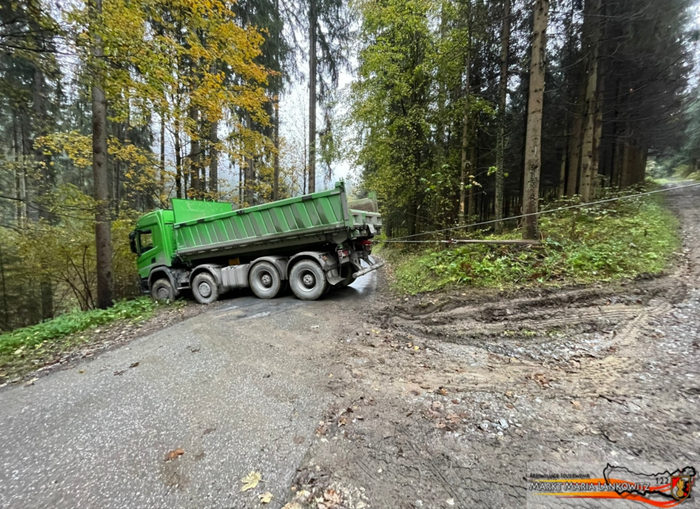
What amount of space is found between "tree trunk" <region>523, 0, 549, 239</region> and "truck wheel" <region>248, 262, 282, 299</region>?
6.00 m

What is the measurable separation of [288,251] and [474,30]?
8.68 metres

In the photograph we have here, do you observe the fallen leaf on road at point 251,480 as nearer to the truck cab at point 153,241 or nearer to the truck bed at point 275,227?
the truck bed at point 275,227

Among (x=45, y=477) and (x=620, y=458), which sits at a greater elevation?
(x=620, y=458)

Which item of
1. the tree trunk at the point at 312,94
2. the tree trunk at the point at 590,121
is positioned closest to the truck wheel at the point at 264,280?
the tree trunk at the point at 312,94

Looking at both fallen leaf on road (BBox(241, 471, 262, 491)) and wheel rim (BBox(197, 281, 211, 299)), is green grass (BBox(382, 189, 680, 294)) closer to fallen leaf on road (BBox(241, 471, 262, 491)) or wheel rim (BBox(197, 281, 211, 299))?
fallen leaf on road (BBox(241, 471, 262, 491))

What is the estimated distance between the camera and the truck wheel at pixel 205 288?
7310mm

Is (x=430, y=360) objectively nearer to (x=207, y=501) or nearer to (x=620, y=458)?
(x=620, y=458)

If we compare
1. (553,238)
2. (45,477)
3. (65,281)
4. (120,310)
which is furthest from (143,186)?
(553,238)

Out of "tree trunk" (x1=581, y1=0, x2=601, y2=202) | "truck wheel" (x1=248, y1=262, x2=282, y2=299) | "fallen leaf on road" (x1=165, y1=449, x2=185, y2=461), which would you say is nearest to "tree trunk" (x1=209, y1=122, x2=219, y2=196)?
"truck wheel" (x1=248, y1=262, x2=282, y2=299)

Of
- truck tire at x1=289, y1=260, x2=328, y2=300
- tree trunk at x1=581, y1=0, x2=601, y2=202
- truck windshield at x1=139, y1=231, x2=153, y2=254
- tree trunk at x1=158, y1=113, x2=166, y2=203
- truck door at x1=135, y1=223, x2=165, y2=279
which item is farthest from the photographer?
tree trunk at x1=158, y1=113, x2=166, y2=203

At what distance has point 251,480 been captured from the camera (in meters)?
1.72

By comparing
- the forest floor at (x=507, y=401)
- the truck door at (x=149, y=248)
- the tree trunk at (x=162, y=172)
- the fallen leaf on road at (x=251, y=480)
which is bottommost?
the fallen leaf on road at (x=251, y=480)

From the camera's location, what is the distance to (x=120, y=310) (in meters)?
6.32

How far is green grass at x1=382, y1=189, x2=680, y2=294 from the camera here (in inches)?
192
